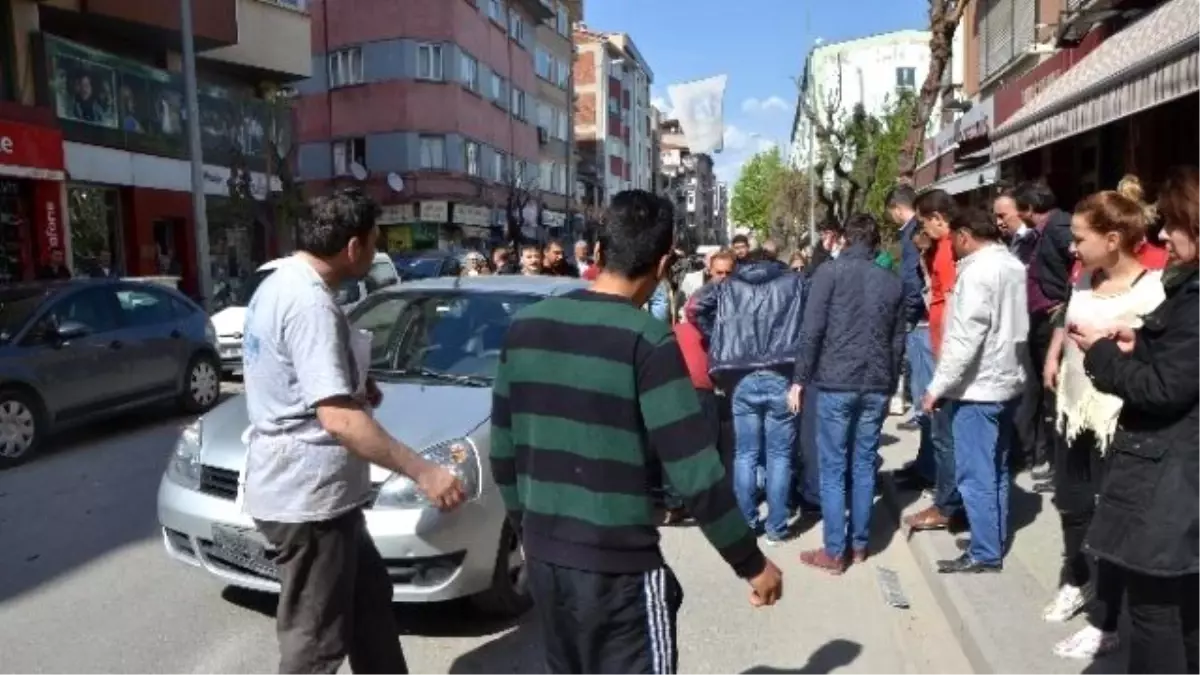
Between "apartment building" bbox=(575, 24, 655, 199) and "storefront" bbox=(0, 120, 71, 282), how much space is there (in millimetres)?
46314

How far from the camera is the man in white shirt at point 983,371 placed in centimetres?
482

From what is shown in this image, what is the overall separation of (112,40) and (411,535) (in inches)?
839

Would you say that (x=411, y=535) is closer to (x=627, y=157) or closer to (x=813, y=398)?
(x=813, y=398)

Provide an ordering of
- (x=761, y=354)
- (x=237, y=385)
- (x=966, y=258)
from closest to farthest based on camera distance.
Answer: (x=966, y=258), (x=761, y=354), (x=237, y=385)

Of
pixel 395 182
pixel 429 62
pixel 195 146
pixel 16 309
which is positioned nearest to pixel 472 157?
pixel 429 62

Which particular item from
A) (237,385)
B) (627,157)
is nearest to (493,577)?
(237,385)

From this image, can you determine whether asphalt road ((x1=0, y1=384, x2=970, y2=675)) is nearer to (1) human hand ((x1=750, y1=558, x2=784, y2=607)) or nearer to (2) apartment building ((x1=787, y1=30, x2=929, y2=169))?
(1) human hand ((x1=750, y1=558, x2=784, y2=607))

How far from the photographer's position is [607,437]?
8.08ft

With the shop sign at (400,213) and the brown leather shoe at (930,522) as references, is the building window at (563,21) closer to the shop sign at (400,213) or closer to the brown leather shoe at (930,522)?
the shop sign at (400,213)

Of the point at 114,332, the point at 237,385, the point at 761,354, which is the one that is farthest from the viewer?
the point at 237,385

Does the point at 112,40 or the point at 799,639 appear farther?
the point at 112,40

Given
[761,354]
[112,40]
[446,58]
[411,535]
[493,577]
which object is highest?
[446,58]

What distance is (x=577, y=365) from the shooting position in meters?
2.45

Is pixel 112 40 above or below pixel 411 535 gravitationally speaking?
above
